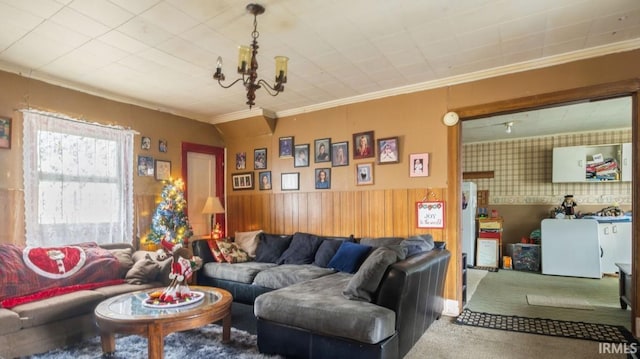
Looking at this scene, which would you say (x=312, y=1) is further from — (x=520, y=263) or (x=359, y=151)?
(x=520, y=263)

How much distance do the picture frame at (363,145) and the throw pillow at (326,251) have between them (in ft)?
3.67

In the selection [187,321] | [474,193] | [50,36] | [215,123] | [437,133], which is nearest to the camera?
[187,321]

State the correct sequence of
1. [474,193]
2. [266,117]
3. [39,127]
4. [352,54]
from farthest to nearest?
[474,193], [266,117], [39,127], [352,54]

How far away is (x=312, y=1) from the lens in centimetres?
227

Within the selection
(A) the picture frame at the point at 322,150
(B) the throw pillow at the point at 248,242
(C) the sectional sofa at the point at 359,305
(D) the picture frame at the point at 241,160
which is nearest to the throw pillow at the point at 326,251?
(C) the sectional sofa at the point at 359,305

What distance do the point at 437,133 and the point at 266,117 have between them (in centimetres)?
242

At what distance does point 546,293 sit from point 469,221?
195 centimetres

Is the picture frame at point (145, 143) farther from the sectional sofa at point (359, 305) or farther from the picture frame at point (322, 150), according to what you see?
the sectional sofa at point (359, 305)

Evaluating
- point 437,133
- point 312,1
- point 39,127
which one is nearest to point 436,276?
point 437,133

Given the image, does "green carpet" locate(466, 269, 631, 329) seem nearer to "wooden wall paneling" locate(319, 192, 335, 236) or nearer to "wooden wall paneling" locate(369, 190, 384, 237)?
"wooden wall paneling" locate(369, 190, 384, 237)

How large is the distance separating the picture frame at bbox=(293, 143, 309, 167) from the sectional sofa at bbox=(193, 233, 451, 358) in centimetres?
171

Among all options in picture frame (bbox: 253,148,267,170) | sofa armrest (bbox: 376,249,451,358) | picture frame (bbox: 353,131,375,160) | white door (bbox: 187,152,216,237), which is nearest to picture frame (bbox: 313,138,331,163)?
picture frame (bbox: 353,131,375,160)

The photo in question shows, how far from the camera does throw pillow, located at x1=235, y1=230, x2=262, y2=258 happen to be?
15.2 feet

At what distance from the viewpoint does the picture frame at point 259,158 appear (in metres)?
5.34
